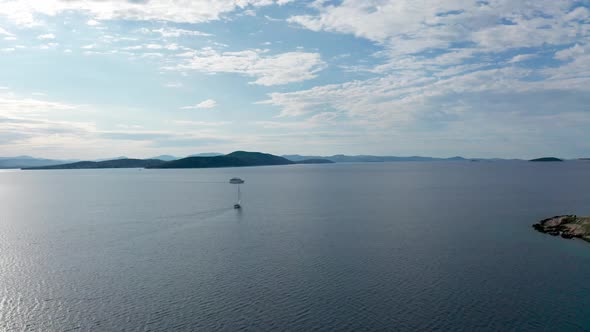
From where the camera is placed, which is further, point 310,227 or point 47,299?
point 310,227

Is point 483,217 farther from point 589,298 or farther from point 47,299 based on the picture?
point 47,299

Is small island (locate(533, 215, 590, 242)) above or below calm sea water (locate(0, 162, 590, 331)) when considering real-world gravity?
above

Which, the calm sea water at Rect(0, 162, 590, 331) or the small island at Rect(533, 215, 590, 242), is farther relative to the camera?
the small island at Rect(533, 215, 590, 242)

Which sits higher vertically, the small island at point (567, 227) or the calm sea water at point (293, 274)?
the small island at point (567, 227)

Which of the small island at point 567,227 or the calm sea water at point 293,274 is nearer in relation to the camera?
the calm sea water at point 293,274

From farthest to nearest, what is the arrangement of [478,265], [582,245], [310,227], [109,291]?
1. [310,227]
2. [582,245]
3. [478,265]
4. [109,291]

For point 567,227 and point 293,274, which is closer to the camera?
point 293,274

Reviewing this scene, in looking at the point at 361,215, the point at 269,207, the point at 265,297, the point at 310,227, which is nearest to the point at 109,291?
the point at 265,297

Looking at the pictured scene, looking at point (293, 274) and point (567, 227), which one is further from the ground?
point (567, 227)
